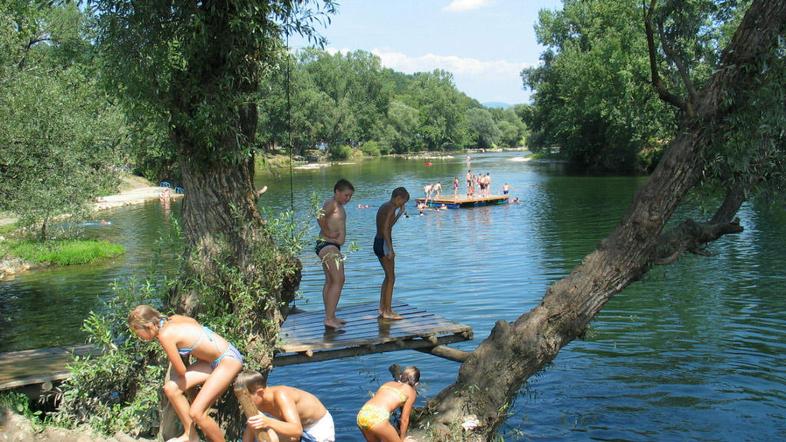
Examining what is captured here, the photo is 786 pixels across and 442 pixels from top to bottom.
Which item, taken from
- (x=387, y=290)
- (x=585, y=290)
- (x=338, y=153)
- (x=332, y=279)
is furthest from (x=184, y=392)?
(x=338, y=153)

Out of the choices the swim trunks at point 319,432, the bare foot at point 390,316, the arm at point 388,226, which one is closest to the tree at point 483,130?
the bare foot at point 390,316

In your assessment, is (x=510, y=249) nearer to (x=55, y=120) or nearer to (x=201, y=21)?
(x=55, y=120)

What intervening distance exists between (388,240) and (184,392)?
3755 millimetres

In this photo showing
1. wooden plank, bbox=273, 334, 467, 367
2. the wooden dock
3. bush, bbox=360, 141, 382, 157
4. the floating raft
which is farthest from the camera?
bush, bbox=360, 141, 382, 157

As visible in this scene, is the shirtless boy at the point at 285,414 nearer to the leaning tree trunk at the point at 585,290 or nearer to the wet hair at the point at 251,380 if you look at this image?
the wet hair at the point at 251,380

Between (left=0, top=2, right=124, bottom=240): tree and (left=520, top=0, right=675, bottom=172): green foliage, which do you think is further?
(left=520, top=0, right=675, bottom=172): green foliage

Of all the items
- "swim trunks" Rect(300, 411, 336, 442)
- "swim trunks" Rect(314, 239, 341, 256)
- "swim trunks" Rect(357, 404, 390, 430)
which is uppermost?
"swim trunks" Rect(314, 239, 341, 256)

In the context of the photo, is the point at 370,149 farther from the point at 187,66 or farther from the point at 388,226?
the point at 187,66

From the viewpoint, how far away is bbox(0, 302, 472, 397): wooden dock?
9.13 meters

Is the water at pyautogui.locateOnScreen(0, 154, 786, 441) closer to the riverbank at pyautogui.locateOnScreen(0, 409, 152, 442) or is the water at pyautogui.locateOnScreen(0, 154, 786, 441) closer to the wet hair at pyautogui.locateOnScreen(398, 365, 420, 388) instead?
the wet hair at pyautogui.locateOnScreen(398, 365, 420, 388)

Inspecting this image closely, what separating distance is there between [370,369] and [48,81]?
10425 millimetres

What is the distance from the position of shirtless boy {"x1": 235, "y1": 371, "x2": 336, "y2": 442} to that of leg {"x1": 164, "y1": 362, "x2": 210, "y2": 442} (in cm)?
51

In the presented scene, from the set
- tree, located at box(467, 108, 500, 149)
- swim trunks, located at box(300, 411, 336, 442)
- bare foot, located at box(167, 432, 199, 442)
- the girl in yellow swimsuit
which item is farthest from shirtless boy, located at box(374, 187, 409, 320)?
tree, located at box(467, 108, 500, 149)

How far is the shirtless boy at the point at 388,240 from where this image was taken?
403 inches
